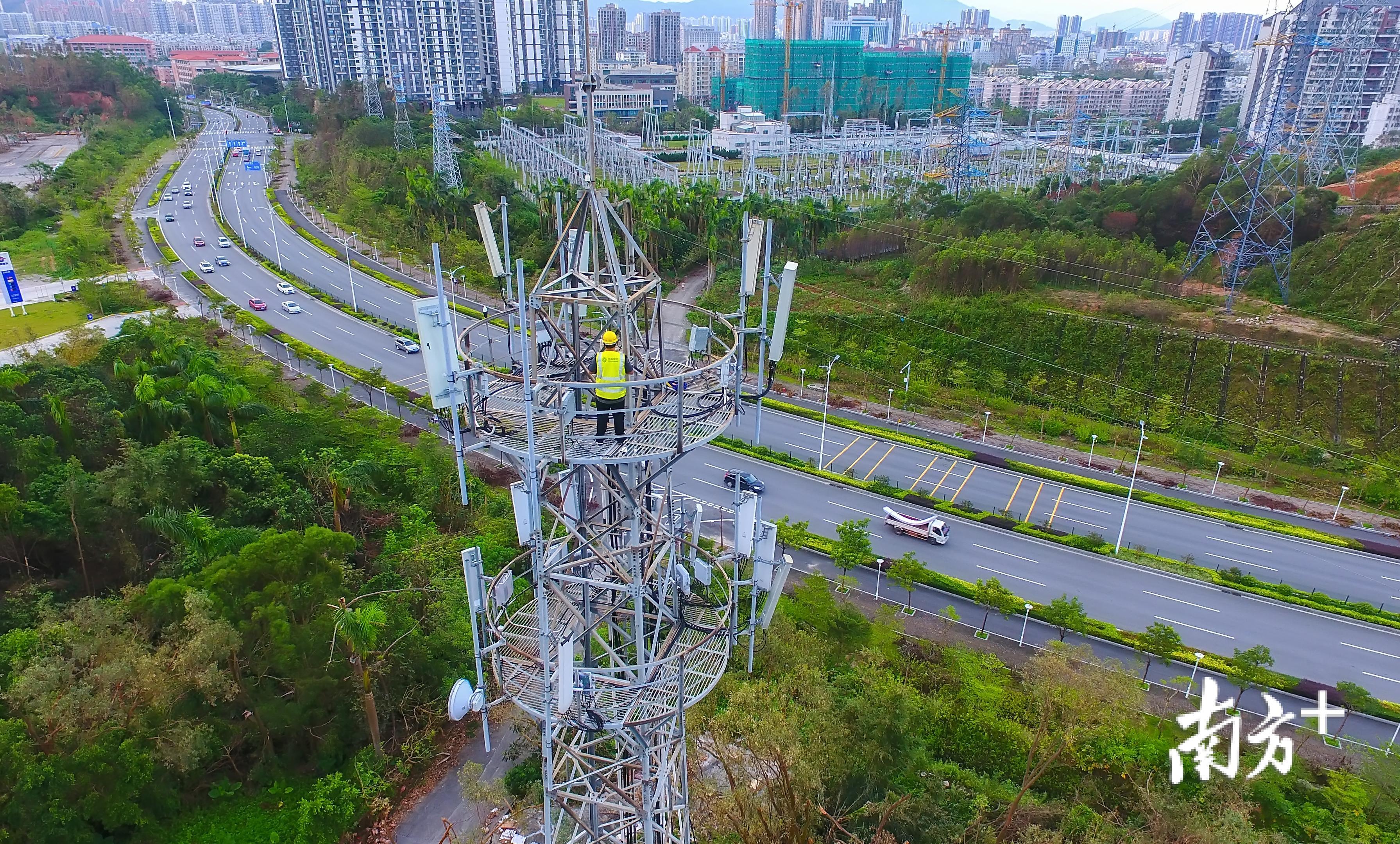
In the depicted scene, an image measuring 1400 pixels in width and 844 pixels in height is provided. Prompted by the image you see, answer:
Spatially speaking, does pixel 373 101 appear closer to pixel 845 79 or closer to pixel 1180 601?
pixel 845 79

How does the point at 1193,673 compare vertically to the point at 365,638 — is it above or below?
below

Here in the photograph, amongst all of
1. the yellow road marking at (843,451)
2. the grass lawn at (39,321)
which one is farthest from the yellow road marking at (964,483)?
the grass lawn at (39,321)

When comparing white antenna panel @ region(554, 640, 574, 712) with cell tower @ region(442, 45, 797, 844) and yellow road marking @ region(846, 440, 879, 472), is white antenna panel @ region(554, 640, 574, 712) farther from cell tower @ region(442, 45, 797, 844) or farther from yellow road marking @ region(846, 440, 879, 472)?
yellow road marking @ region(846, 440, 879, 472)

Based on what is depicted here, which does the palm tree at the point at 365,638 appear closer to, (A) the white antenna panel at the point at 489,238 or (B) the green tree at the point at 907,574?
(A) the white antenna panel at the point at 489,238

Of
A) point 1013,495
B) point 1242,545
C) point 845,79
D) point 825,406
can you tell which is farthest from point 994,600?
point 845,79

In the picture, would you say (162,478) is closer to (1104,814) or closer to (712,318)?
(712,318)

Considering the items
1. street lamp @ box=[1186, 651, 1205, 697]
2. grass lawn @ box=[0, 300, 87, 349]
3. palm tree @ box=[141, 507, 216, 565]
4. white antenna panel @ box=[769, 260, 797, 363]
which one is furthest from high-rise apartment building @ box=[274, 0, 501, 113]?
white antenna panel @ box=[769, 260, 797, 363]
